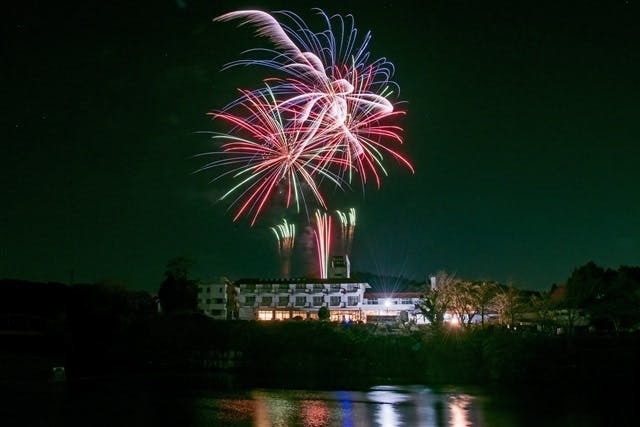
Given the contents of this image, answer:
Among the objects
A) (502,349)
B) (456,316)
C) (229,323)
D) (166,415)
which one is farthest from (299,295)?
(166,415)

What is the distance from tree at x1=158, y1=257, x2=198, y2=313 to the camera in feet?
300

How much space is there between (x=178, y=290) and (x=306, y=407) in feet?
178

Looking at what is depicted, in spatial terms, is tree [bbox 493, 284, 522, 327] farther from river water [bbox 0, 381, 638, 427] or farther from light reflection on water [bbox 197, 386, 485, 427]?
light reflection on water [bbox 197, 386, 485, 427]

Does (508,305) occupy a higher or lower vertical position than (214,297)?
lower

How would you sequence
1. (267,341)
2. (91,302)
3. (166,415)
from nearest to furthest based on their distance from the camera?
(166,415), (267,341), (91,302)

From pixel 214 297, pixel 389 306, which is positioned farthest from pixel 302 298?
pixel 214 297

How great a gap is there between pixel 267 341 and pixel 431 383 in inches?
815

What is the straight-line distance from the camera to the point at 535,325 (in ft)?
246

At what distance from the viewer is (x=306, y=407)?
41344 millimetres

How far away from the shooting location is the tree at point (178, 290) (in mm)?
Answer: 91375

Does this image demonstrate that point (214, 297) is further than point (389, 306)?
Yes

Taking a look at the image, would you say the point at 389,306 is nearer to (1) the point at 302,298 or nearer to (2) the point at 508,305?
(1) the point at 302,298

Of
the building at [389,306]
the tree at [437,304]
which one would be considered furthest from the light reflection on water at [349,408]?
the building at [389,306]

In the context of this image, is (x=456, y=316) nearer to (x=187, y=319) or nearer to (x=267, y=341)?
(x=267, y=341)
